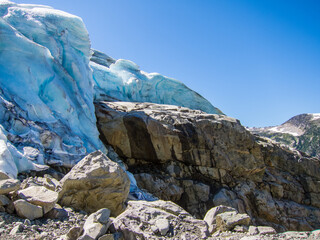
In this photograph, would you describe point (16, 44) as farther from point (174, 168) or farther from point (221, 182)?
point (221, 182)

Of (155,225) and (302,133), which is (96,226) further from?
(302,133)

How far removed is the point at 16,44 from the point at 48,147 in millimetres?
5708

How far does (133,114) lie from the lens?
1869cm

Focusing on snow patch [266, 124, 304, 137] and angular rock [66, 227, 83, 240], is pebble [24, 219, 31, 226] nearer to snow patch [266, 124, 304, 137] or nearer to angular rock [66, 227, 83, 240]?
angular rock [66, 227, 83, 240]

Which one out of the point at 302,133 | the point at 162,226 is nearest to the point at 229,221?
the point at 162,226

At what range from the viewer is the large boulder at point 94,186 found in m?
7.68

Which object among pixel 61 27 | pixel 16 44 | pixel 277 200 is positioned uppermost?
pixel 61 27

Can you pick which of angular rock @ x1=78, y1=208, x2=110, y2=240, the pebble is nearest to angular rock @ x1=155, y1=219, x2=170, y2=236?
angular rock @ x1=78, y1=208, x2=110, y2=240

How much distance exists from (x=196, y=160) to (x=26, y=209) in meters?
14.3

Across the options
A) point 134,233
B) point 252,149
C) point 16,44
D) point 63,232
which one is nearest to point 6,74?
point 16,44

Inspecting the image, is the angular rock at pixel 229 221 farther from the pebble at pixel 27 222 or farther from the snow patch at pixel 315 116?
the snow patch at pixel 315 116

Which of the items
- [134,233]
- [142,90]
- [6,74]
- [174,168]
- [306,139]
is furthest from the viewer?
[306,139]

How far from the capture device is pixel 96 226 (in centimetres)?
538

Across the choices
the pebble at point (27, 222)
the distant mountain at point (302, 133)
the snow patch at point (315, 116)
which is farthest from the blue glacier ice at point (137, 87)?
the snow patch at point (315, 116)
